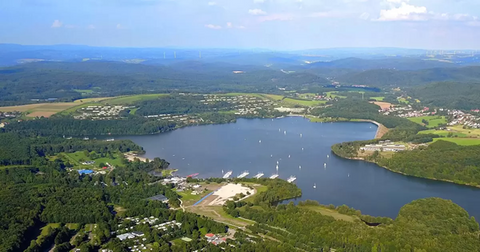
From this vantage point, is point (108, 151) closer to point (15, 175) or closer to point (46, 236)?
point (15, 175)

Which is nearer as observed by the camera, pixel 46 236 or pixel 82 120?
pixel 46 236

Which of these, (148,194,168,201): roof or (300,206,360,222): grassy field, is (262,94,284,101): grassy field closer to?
(148,194,168,201): roof

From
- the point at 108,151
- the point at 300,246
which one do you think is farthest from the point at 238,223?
the point at 108,151

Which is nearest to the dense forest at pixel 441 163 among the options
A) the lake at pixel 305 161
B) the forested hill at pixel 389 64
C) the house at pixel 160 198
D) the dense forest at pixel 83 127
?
the lake at pixel 305 161

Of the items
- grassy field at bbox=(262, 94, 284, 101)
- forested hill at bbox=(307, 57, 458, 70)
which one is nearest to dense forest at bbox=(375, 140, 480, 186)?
grassy field at bbox=(262, 94, 284, 101)

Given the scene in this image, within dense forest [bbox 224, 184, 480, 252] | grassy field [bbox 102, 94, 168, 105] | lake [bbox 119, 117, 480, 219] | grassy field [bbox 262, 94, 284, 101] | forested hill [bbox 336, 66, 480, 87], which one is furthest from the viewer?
forested hill [bbox 336, 66, 480, 87]

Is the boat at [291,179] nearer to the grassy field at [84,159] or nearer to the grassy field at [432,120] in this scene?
the grassy field at [84,159]
